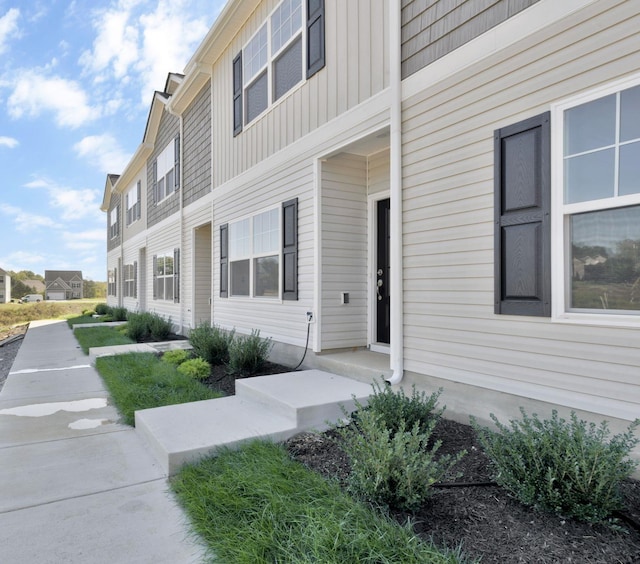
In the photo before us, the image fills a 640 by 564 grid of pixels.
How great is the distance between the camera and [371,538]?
1808mm

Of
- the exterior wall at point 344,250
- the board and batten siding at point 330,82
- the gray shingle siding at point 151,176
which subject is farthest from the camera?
the gray shingle siding at point 151,176

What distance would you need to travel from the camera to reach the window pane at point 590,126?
2576 mm

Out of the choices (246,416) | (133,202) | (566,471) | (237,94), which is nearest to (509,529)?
(566,471)

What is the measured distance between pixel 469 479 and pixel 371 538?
3.18 feet

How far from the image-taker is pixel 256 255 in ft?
22.1

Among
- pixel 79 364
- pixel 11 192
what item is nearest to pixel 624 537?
pixel 79 364

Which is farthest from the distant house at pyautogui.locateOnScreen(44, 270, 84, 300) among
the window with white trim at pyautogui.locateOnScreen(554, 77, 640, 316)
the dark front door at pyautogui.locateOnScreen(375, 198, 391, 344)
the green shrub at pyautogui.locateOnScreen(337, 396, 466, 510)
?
the window with white trim at pyautogui.locateOnScreen(554, 77, 640, 316)

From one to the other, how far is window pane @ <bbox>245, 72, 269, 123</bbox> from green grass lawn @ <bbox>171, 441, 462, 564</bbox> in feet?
18.0

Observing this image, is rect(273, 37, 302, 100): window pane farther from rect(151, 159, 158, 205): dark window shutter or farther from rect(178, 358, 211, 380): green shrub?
rect(151, 159, 158, 205): dark window shutter

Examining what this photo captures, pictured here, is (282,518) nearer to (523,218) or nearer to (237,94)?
(523,218)

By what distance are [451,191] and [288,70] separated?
140 inches

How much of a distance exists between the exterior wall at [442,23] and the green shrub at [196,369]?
4187 millimetres

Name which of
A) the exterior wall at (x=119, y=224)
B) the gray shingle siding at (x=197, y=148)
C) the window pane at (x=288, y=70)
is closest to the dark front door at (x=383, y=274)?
the window pane at (x=288, y=70)

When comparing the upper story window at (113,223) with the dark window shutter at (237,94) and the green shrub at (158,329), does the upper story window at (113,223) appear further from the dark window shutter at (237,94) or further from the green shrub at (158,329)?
the dark window shutter at (237,94)
